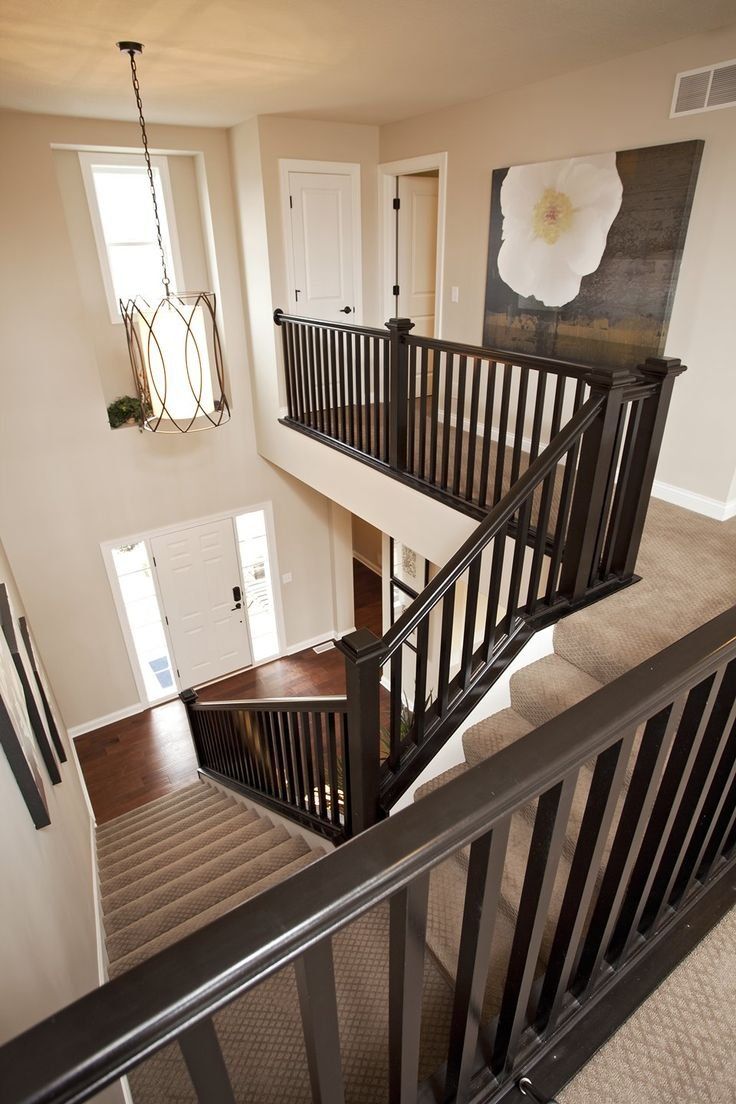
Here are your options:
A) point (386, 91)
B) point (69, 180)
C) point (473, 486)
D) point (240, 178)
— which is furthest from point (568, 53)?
point (69, 180)

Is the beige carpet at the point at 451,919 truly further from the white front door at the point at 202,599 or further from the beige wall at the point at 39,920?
the white front door at the point at 202,599

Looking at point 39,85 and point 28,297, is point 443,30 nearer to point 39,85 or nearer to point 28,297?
point 39,85

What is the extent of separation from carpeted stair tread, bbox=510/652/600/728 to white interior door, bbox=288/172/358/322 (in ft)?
13.8

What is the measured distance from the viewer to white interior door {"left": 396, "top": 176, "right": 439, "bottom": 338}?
18.5 ft

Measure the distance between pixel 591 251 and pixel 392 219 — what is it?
251cm

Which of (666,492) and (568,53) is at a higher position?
(568,53)

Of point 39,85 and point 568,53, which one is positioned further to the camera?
point 39,85

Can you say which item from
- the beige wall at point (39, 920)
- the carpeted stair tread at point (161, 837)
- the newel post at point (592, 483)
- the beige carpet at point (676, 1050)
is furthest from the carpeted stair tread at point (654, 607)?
the carpeted stair tread at point (161, 837)

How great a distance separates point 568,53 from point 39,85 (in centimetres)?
310

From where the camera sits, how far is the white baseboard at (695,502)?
3580 millimetres

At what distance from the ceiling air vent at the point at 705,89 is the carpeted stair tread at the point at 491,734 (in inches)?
126

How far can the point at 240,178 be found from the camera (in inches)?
205

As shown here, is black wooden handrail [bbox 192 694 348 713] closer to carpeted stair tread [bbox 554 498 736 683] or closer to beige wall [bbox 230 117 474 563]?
carpeted stair tread [bbox 554 498 736 683]

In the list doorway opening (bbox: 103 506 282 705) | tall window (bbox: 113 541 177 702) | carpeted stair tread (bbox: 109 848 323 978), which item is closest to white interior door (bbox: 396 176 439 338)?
doorway opening (bbox: 103 506 282 705)
